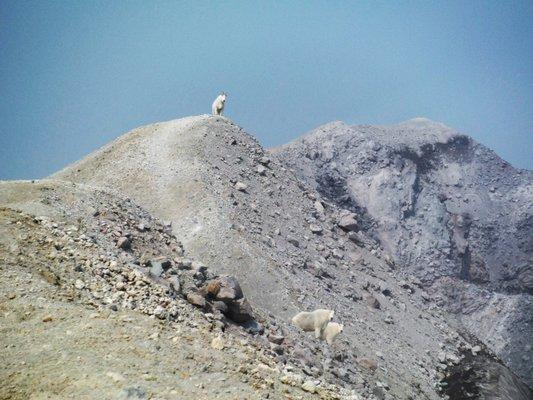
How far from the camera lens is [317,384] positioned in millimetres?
7992

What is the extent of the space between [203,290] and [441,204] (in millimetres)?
36980

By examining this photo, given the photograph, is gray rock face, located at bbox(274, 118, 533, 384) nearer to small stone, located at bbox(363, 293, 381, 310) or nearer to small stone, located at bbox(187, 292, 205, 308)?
small stone, located at bbox(363, 293, 381, 310)

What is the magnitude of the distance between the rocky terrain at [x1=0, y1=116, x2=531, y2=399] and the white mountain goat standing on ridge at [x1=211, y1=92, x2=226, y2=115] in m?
1.34

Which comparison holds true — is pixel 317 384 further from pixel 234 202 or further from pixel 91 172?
pixel 91 172

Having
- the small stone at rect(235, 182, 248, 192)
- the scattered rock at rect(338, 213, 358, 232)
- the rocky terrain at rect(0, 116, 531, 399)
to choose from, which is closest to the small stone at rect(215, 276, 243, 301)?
the rocky terrain at rect(0, 116, 531, 399)

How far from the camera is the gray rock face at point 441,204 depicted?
38.2 metres

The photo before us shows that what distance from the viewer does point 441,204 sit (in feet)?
140

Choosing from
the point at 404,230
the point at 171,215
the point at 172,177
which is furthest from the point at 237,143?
the point at 404,230

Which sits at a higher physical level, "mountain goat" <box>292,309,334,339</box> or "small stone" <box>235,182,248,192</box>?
"small stone" <box>235,182,248,192</box>

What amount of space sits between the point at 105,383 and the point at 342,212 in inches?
929

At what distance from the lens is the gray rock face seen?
38.2 metres

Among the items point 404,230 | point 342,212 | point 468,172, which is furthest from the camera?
point 468,172

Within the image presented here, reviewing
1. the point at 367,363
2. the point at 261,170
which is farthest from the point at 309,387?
the point at 261,170

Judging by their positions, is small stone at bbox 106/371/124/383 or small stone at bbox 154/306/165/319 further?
small stone at bbox 154/306/165/319
